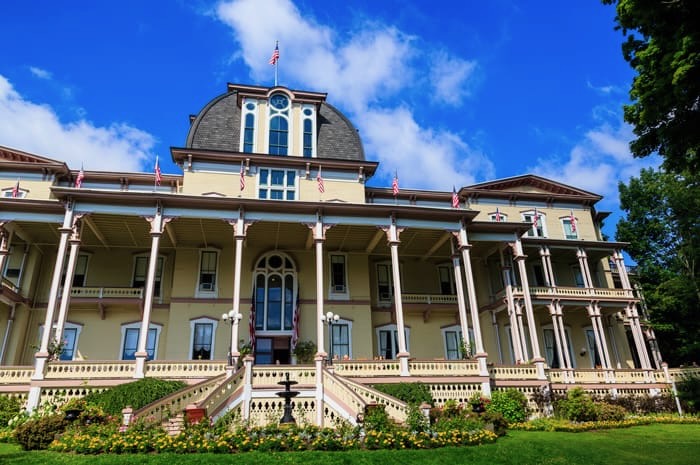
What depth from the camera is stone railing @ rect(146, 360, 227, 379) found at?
754 inches

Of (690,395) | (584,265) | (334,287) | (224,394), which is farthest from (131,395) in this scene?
(584,265)

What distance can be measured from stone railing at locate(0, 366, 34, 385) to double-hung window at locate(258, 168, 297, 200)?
13.5 metres

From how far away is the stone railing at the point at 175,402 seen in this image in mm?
14062

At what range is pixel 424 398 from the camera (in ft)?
60.3

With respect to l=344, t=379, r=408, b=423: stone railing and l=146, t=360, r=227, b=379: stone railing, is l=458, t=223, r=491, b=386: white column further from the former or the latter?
l=146, t=360, r=227, b=379: stone railing

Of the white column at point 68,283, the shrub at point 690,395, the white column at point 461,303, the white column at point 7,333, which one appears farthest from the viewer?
the white column at point 7,333

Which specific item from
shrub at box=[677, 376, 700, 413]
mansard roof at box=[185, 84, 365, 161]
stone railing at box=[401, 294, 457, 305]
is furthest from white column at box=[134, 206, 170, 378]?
shrub at box=[677, 376, 700, 413]

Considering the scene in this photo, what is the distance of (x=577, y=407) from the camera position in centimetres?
1997

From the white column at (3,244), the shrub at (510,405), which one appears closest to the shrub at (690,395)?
the shrub at (510,405)

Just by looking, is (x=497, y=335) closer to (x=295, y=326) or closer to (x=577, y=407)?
(x=577, y=407)

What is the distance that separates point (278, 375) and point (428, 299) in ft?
43.0

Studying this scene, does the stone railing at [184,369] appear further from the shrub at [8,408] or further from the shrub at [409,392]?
the shrub at [409,392]

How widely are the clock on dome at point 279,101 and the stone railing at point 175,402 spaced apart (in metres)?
17.9

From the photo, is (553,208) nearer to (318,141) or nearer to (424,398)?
(318,141)
